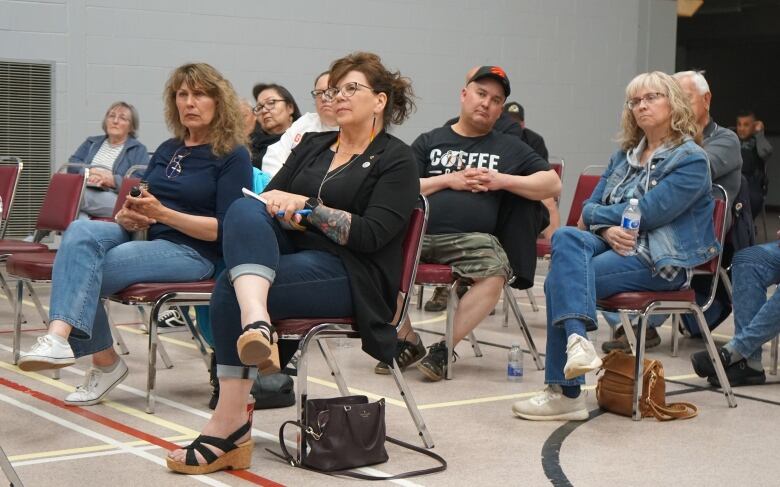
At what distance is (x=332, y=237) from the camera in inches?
118

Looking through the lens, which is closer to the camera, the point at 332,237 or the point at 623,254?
the point at 332,237

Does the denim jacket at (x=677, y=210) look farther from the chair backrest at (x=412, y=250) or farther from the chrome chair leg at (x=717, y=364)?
the chair backrest at (x=412, y=250)

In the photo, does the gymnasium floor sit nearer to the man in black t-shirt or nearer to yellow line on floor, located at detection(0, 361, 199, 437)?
yellow line on floor, located at detection(0, 361, 199, 437)

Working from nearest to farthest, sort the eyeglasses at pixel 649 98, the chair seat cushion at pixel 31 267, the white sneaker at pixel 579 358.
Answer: the white sneaker at pixel 579 358 → the eyeglasses at pixel 649 98 → the chair seat cushion at pixel 31 267

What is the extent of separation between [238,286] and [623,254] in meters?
1.56

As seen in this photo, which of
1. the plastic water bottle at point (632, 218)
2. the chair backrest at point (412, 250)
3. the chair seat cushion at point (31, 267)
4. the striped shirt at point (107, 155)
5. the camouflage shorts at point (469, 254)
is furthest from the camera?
the striped shirt at point (107, 155)

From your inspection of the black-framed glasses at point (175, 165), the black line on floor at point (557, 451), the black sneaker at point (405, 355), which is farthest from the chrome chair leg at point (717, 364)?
the black-framed glasses at point (175, 165)

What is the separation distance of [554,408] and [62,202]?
2.74m

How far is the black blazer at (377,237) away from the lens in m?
2.99

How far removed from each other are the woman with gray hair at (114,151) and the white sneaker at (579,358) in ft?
11.9

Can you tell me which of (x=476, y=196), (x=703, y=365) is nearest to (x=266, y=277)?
(x=476, y=196)

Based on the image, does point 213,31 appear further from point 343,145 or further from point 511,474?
point 511,474

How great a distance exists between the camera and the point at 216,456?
2.89m

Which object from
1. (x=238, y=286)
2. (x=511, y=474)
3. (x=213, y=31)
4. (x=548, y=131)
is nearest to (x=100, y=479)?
(x=238, y=286)
